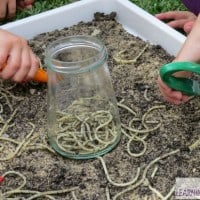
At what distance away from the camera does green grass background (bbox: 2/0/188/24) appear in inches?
71.2

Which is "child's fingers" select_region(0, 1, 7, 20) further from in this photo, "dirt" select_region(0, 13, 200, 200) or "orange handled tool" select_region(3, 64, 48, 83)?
"orange handled tool" select_region(3, 64, 48, 83)

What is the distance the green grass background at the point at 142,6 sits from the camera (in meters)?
1.81

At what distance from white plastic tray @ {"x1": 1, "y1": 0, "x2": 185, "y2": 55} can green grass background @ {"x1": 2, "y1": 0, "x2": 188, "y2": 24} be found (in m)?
0.12

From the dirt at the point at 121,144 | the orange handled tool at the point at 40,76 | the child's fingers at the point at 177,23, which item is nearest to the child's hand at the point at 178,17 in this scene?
the child's fingers at the point at 177,23

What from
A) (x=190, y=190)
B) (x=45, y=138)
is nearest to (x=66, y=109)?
(x=45, y=138)

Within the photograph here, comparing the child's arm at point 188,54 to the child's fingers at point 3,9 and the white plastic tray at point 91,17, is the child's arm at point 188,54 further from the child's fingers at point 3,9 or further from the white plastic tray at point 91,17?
the child's fingers at point 3,9

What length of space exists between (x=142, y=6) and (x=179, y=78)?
748mm

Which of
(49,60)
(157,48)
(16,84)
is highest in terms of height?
(49,60)

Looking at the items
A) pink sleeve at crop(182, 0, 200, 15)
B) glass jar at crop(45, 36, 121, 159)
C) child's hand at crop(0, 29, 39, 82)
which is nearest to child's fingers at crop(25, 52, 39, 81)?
child's hand at crop(0, 29, 39, 82)

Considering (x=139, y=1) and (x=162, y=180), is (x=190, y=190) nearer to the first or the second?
(x=162, y=180)

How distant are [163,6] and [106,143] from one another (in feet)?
2.44

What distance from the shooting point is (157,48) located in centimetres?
156

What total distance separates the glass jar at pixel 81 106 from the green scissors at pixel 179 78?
0.16 m

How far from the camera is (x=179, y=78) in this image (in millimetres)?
1113
